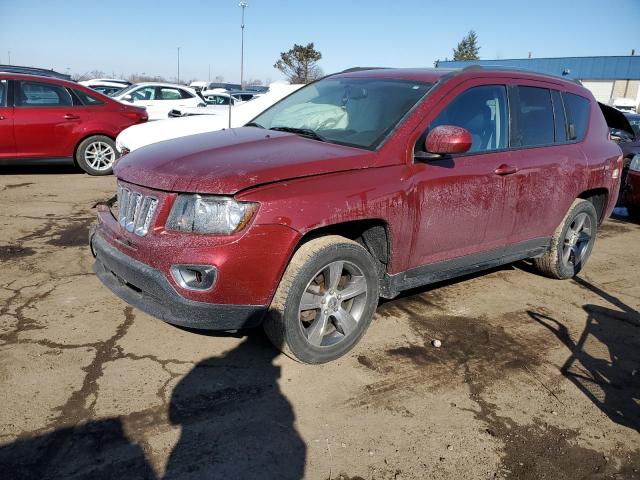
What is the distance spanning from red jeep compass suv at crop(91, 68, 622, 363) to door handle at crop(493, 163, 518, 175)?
0.02 meters

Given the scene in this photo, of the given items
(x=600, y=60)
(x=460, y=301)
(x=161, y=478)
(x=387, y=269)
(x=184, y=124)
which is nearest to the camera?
(x=161, y=478)

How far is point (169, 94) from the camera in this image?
44.6ft

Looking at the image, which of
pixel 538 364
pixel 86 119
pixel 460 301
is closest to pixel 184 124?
pixel 86 119

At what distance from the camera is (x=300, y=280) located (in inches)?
119

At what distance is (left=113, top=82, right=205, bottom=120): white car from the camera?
13.0 meters

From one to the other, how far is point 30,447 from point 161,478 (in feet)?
2.14

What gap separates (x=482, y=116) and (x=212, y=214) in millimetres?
2264

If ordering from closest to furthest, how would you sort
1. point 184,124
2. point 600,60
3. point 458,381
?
point 458,381
point 184,124
point 600,60

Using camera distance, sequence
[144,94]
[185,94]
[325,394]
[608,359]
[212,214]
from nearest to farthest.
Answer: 1. [212,214]
2. [325,394]
3. [608,359]
4. [144,94]
5. [185,94]

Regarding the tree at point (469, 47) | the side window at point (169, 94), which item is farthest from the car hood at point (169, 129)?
the tree at point (469, 47)

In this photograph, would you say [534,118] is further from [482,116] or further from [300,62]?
[300,62]

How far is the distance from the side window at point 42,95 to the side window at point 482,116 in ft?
24.3

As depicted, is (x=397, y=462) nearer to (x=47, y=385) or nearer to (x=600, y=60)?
(x=47, y=385)

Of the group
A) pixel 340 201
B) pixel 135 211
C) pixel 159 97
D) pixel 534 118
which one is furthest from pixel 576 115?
pixel 159 97
